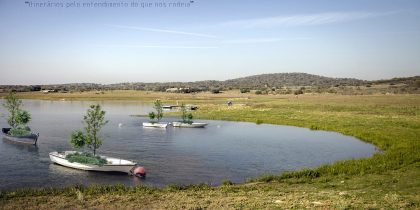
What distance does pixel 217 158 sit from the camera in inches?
1829

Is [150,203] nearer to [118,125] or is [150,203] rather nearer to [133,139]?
[133,139]

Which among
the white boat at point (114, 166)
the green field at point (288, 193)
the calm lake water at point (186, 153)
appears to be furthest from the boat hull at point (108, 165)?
the green field at point (288, 193)

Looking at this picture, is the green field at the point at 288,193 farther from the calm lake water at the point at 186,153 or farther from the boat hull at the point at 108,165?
the boat hull at the point at 108,165

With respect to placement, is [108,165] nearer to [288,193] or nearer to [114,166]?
[114,166]

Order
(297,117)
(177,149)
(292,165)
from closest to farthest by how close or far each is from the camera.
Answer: (292,165) → (177,149) → (297,117)

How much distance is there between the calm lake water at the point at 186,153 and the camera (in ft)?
Result: 118

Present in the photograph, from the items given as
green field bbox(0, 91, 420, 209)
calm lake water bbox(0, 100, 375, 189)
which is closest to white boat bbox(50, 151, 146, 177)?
calm lake water bbox(0, 100, 375, 189)

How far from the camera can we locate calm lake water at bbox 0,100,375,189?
36.0 metres

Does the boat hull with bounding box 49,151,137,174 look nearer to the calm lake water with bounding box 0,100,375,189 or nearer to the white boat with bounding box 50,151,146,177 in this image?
the white boat with bounding box 50,151,146,177

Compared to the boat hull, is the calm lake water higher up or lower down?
lower down

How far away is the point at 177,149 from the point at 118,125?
32440mm

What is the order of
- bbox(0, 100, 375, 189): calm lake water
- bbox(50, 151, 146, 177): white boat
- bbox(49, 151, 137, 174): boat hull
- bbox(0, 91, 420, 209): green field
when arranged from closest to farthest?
bbox(0, 91, 420, 209): green field, bbox(0, 100, 375, 189): calm lake water, bbox(50, 151, 146, 177): white boat, bbox(49, 151, 137, 174): boat hull

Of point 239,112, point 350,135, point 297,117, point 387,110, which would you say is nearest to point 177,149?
point 350,135

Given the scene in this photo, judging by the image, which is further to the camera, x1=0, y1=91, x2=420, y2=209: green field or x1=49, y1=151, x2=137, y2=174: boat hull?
x1=49, y1=151, x2=137, y2=174: boat hull
